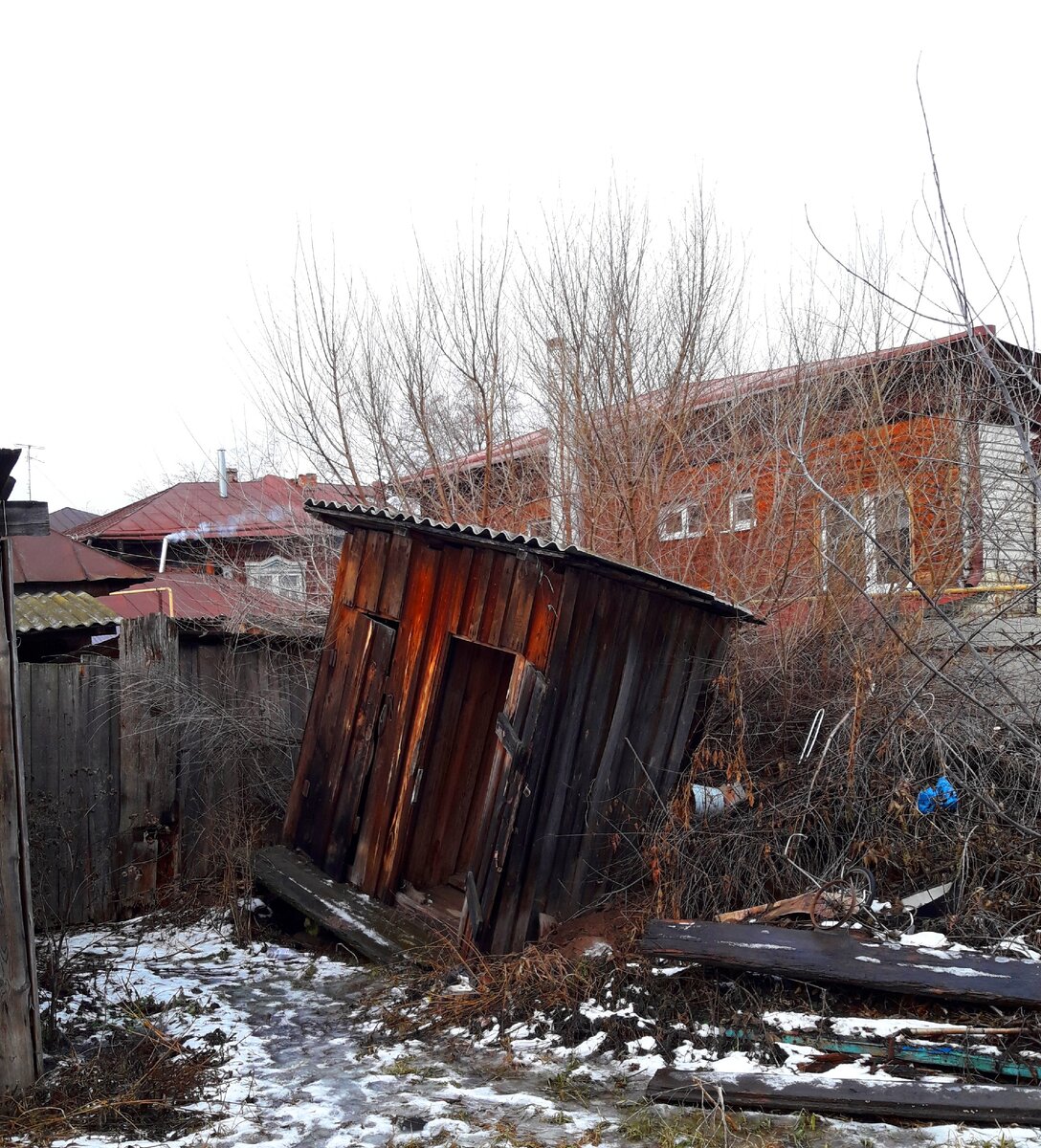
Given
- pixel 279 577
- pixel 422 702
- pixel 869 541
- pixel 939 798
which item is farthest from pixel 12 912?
pixel 279 577

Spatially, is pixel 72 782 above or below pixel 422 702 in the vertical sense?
below

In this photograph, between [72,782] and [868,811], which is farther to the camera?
[72,782]

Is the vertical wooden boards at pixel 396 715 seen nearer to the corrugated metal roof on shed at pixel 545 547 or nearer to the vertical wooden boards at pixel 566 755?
the corrugated metal roof on shed at pixel 545 547

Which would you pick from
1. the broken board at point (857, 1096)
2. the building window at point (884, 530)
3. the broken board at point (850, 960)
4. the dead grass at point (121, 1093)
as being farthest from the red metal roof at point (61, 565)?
the broken board at point (857, 1096)

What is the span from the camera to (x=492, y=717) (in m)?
7.90

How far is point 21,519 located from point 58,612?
494 cm

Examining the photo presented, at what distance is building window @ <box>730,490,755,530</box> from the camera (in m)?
11.1

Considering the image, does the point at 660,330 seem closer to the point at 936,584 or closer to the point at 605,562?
the point at 936,584

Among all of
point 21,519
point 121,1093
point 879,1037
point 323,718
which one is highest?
point 21,519

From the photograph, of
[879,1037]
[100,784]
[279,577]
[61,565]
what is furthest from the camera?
[279,577]

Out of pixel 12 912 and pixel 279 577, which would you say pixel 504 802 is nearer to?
pixel 12 912

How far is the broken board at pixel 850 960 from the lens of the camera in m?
4.66

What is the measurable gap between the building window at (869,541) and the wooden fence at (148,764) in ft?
17.4

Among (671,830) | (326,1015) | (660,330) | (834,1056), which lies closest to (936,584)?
(660,330)
